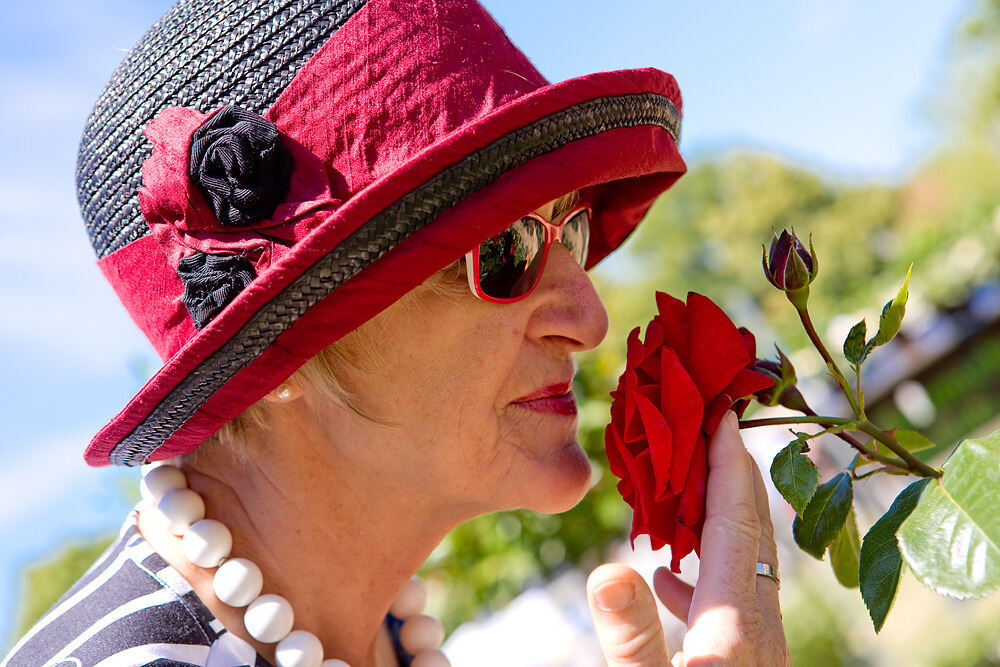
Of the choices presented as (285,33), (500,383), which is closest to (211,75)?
(285,33)

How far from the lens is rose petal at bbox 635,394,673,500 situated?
4.46ft

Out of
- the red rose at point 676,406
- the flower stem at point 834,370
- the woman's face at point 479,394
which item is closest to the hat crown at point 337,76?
the woman's face at point 479,394

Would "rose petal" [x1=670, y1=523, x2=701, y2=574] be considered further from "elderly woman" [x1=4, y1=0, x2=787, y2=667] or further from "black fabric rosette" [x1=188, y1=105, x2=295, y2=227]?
"black fabric rosette" [x1=188, y1=105, x2=295, y2=227]

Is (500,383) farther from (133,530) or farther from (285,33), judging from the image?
(133,530)

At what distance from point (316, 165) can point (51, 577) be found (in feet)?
72.9

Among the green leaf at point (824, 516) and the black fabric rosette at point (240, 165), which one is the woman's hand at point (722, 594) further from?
the black fabric rosette at point (240, 165)

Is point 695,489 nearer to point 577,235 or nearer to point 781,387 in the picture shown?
point 781,387

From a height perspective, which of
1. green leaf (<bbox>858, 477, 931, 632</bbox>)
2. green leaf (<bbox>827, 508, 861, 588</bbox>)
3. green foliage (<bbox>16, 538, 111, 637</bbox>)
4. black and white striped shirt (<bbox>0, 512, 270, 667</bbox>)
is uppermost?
green foliage (<bbox>16, 538, 111, 637</bbox>)

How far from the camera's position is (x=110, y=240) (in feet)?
5.77

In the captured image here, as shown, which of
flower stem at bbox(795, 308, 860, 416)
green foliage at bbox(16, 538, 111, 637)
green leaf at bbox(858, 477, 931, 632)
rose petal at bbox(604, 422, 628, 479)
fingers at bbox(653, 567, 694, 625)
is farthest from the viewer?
green foliage at bbox(16, 538, 111, 637)

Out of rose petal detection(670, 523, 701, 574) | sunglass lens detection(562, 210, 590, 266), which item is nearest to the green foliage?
sunglass lens detection(562, 210, 590, 266)

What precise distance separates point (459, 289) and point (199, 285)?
516mm

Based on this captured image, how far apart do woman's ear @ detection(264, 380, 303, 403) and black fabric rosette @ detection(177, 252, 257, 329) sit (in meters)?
0.24

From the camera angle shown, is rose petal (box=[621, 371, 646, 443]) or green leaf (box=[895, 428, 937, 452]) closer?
rose petal (box=[621, 371, 646, 443])
